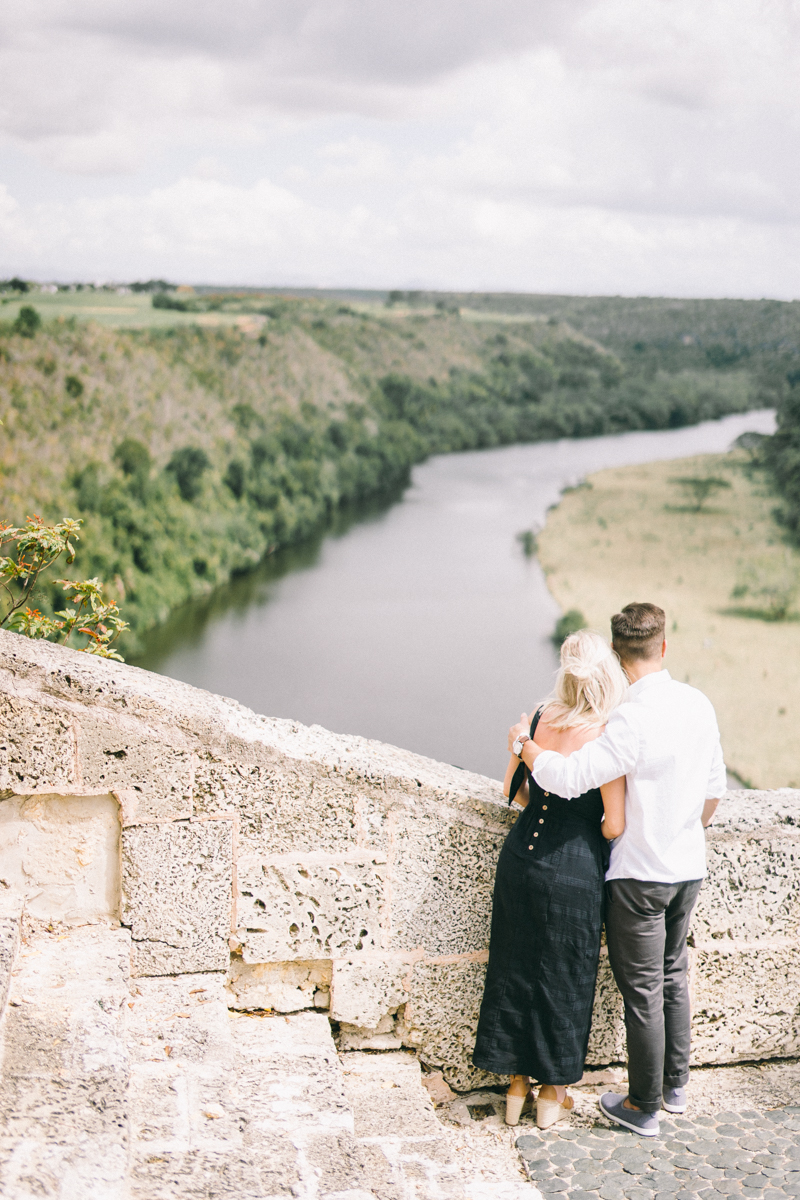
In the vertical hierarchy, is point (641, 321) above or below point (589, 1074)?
above

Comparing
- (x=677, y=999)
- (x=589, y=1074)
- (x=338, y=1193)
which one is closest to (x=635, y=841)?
(x=677, y=999)

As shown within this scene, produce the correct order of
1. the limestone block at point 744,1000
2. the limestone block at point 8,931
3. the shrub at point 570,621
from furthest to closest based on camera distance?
the shrub at point 570,621
the limestone block at point 744,1000
the limestone block at point 8,931

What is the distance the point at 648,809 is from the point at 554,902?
0.80ft

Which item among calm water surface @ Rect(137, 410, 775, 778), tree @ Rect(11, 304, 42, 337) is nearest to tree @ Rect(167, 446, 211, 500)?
calm water surface @ Rect(137, 410, 775, 778)

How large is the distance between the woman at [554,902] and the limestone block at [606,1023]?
14 cm

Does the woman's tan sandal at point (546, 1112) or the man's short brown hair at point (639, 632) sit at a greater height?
the man's short brown hair at point (639, 632)

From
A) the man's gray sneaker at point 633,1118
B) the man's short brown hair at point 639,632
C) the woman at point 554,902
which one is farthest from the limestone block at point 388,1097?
the man's short brown hair at point 639,632

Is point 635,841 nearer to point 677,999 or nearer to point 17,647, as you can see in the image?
point 677,999

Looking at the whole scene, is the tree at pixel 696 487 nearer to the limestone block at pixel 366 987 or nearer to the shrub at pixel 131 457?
the shrub at pixel 131 457

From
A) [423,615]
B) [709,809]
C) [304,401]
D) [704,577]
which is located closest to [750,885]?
[709,809]

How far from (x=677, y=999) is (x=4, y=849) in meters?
1.32

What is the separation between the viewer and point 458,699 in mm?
14180

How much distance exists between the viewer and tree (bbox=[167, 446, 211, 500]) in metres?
12.8

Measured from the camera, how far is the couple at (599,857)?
71.2 inches
